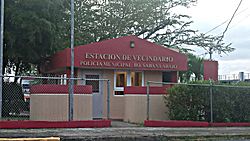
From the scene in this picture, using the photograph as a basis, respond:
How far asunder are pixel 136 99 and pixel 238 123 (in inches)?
182

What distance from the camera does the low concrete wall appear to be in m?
15.0

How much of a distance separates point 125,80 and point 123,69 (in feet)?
2.07

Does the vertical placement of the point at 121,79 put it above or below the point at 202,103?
above

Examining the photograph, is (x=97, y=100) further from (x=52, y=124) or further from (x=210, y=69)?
(x=210, y=69)

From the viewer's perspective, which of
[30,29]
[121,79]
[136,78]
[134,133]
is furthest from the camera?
[136,78]

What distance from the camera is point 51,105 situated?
15234 millimetres

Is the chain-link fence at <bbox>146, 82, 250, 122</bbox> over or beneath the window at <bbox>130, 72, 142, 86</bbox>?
beneath

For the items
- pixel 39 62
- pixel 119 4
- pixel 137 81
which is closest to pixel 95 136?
pixel 137 81

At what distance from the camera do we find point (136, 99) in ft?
57.1

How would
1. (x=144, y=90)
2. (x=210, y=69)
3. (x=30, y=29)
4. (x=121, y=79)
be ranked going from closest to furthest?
(x=144, y=90), (x=30, y=29), (x=121, y=79), (x=210, y=69)

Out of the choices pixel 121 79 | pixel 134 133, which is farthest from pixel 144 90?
pixel 134 133

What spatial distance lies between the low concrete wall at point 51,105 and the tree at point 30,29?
15.2ft

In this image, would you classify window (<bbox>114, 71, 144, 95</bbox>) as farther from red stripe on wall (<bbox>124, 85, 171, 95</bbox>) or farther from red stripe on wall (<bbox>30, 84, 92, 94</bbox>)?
red stripe on wall (<bbox>30, 84, 92, 94</bbox>)

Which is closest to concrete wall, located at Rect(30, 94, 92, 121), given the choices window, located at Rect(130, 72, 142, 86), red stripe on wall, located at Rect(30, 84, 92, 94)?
red stripe on wall, located at Rect(30, 84, 92, 94)
